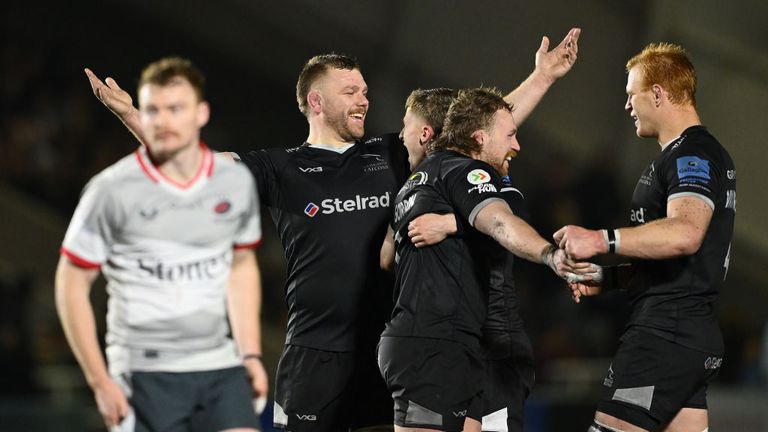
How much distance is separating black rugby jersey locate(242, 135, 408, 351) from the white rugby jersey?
146 cm

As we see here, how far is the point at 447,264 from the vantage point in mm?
4641

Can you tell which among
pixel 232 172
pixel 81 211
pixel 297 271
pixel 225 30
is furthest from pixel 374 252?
pixel 225 30

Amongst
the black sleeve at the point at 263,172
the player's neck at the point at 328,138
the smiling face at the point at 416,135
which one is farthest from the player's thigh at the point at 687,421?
the black sleeve at the point at 263,172

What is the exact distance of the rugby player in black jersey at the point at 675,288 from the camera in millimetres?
4848

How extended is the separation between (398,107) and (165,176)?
28.4 feet

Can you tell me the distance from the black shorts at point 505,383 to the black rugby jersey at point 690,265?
56cm

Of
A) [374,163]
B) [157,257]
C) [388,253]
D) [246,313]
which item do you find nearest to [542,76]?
[374,163]

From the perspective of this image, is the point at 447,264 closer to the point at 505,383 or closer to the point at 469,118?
the point at 469,118

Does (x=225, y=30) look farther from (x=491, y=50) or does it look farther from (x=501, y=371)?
(x=501, y=371)

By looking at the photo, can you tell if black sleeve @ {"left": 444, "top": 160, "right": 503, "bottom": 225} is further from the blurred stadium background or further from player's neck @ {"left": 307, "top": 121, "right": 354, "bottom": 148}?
the blurred stadium background

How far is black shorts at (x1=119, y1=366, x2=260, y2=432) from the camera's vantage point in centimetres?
391

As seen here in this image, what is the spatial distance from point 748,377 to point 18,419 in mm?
6834

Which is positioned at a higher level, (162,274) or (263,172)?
(263,172)

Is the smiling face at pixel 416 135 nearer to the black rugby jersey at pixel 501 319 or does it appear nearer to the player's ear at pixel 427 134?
the player's ear at pixel 427 134
